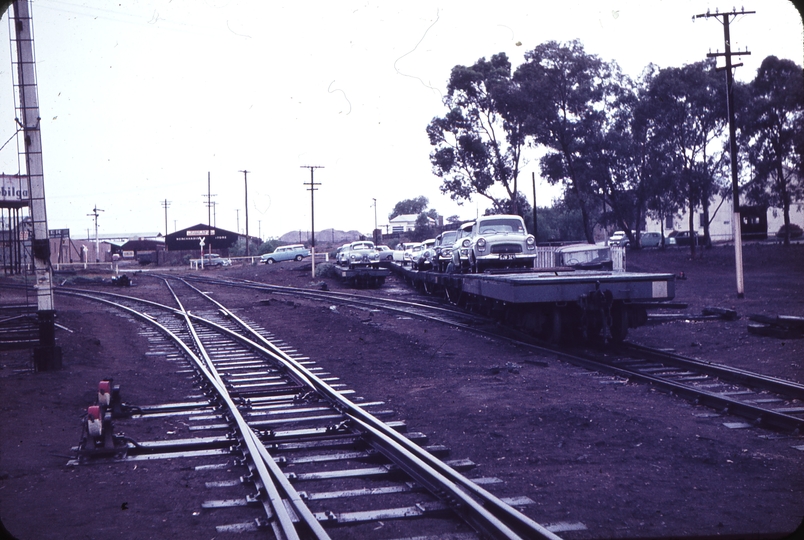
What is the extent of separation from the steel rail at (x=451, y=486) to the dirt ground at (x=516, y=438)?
0.33m

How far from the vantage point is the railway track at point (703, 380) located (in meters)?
6.83

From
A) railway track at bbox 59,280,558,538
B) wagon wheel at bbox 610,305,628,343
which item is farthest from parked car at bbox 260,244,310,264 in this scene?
railway track at bbox 59,280,558,538

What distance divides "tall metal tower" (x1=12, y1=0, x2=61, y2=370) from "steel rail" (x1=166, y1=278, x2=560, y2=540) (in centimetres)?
578

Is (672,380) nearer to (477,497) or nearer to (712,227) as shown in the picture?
(477,497)

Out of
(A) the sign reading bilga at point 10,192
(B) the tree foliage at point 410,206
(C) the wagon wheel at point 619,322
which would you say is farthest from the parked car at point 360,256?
(B) the tree foliage at point 410,206

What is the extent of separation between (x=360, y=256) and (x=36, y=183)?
22.4m

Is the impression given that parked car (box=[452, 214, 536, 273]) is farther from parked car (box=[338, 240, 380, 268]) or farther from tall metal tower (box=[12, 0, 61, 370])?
parked car (box=[338, 240, 380, 268])

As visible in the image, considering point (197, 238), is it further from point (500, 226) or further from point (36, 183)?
point (36, 183)

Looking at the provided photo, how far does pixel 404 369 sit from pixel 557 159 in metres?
31.4

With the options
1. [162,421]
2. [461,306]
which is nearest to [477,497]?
[162,421]

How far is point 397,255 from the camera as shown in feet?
135

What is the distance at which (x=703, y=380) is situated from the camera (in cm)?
880

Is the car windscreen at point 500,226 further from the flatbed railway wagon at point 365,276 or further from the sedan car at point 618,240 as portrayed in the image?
the flatbed railway wagon at point 365,276

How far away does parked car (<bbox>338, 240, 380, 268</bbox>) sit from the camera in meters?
31.9
